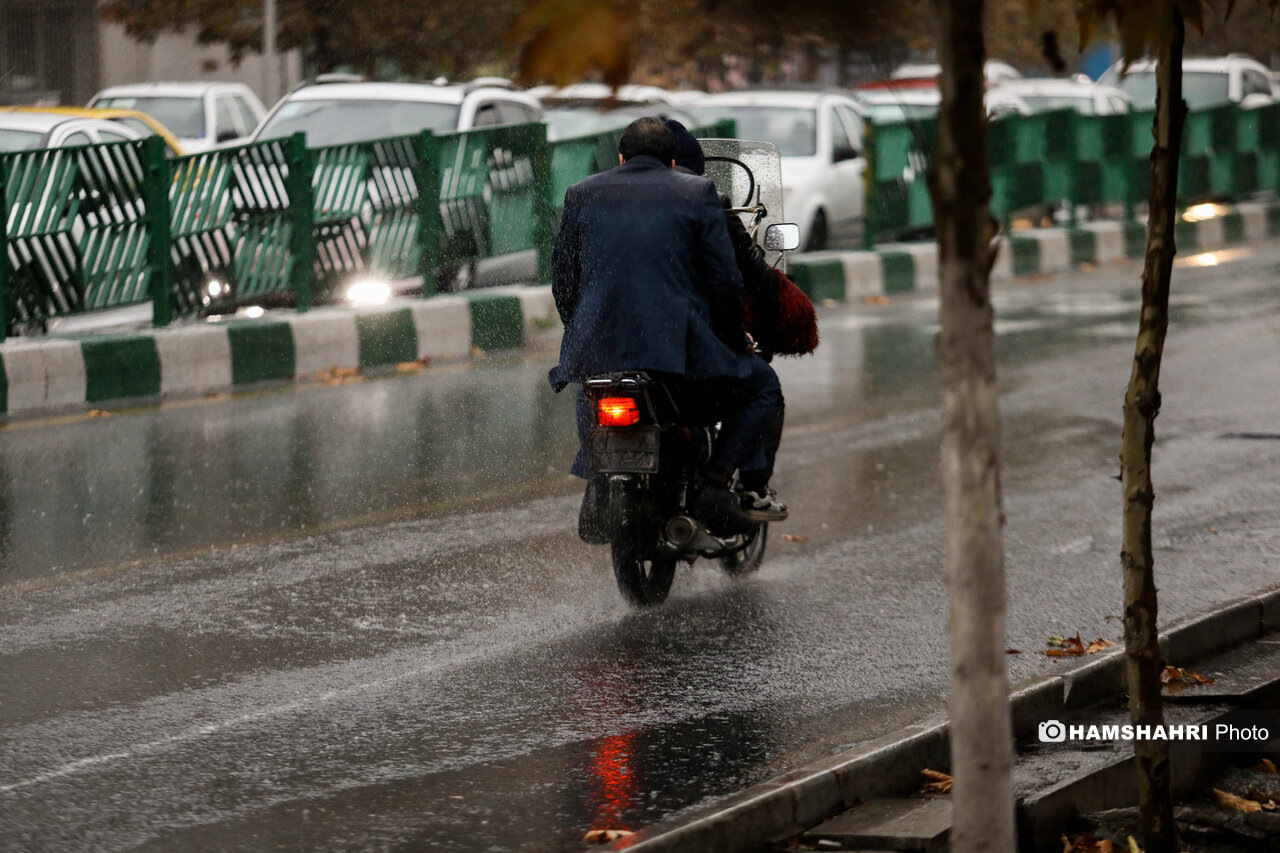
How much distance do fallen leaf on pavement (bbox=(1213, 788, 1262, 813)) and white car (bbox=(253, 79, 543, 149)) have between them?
12.4 meters

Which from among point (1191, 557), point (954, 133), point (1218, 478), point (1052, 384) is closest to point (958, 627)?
point (954, 133)

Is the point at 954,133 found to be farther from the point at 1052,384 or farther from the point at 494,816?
the point at 1052,384

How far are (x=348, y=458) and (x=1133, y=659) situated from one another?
5760mm

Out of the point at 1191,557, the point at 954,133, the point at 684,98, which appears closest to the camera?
the point at 954,133

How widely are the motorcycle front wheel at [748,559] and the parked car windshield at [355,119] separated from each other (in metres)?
9.78

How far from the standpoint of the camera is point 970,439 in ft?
10.7

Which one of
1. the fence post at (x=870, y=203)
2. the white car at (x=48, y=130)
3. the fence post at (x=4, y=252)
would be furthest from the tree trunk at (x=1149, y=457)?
the fence post at (x=870, y=203)

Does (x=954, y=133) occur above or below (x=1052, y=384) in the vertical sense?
above

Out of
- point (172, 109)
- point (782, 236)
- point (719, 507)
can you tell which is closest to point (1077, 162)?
point (172, 109)

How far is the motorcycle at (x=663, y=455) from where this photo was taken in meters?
6.23

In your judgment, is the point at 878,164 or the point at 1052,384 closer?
the point at 1052,384

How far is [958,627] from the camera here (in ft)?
11.0

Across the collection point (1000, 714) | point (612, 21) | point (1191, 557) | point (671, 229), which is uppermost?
point (612, 21)

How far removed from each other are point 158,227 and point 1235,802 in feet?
29.2
